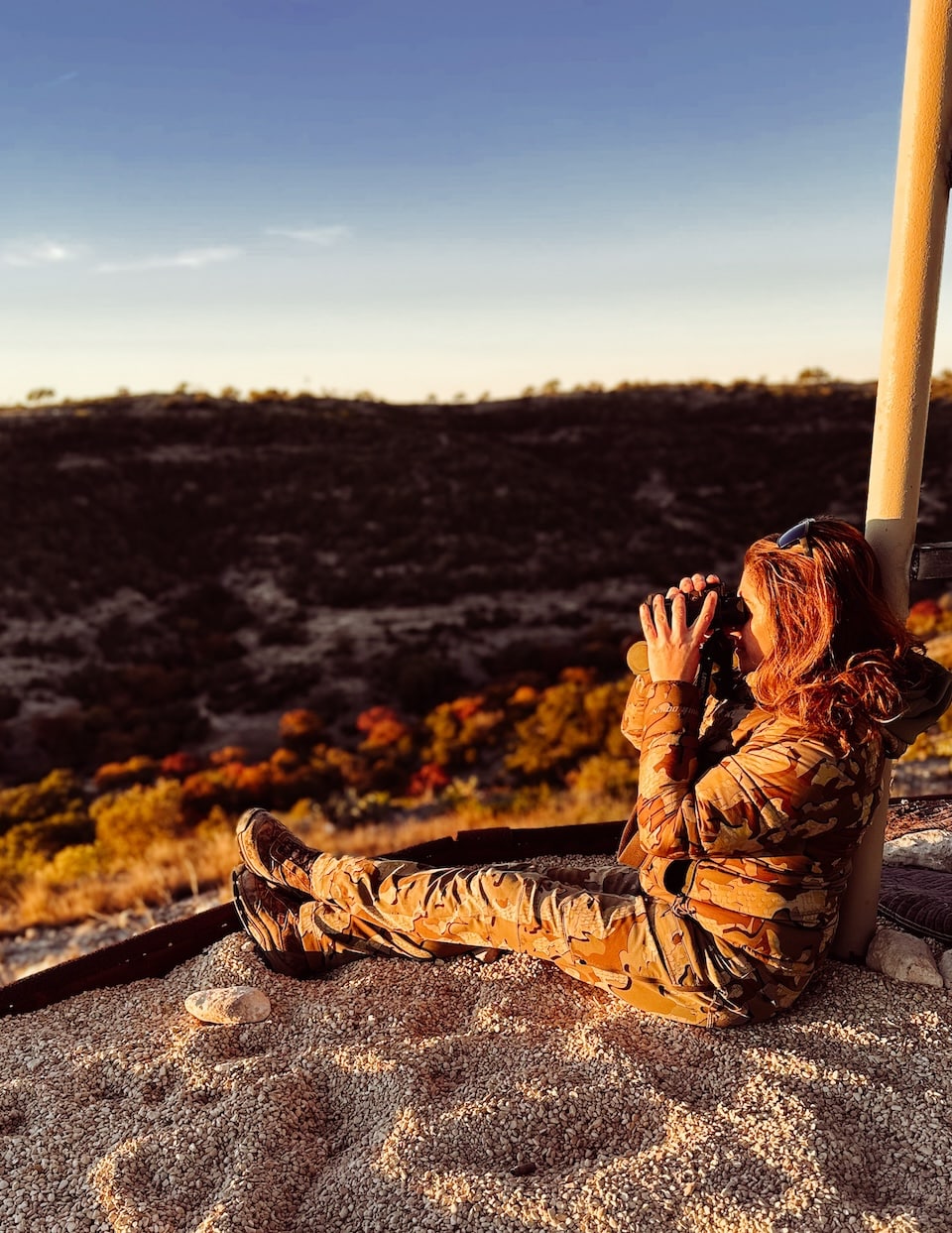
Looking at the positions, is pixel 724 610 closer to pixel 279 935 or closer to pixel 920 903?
pixel 920 903

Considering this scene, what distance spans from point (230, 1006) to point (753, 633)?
84.3 inches

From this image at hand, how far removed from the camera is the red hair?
8.55ft

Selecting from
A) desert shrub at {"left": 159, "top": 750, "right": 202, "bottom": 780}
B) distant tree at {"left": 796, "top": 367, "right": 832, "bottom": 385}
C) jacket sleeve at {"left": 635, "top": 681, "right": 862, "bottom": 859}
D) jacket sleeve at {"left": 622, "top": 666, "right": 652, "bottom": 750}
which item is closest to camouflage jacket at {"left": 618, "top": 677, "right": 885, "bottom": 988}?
jacket sleeve at {"left": 635, "top": 681, "right": 862, "bottom": 859}

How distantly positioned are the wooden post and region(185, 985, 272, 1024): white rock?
2146 mm

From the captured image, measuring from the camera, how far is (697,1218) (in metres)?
2.24

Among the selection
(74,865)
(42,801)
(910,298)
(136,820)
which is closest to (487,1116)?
→ (910,298)

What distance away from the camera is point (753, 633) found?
2.79m

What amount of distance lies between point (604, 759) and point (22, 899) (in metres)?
6.76

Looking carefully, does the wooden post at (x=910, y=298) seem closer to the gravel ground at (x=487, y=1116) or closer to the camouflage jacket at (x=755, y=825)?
the camouflage jacket at (x=755, y=825)

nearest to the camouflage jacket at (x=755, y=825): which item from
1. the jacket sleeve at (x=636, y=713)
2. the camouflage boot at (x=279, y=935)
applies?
the jacket sleeve at (x=636, y=713)

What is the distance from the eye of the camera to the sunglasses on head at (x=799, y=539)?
269 cm

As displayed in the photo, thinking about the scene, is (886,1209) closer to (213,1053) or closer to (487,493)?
(213,1053)

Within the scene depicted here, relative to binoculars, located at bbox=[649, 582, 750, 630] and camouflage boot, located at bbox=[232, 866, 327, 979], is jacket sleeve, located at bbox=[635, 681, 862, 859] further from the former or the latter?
camouflage boot, located at bbox=[232, 866, 327, 979]

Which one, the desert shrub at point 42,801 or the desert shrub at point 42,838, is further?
the desert shrub at point 42,801
